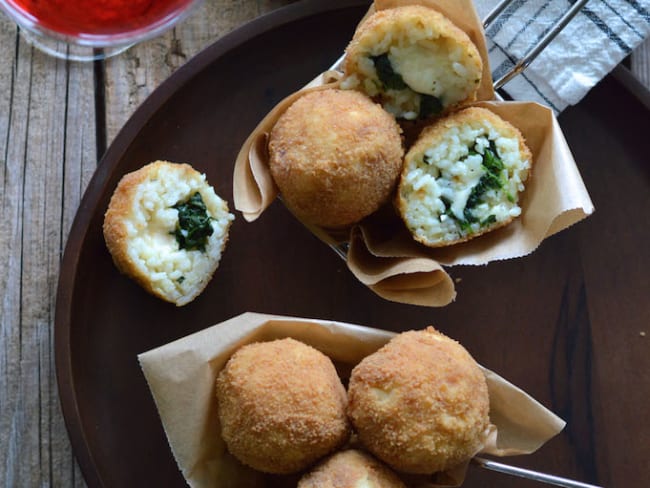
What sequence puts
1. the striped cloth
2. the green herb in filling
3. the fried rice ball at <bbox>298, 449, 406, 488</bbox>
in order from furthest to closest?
the striped cloth, the green herb in filling, the fried rice ball at <bbox>298, 449, 406, 488</bbox>

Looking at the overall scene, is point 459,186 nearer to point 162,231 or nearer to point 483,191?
point 483,191

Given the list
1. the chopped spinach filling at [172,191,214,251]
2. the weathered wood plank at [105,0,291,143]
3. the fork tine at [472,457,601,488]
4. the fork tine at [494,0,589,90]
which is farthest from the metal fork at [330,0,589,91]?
the fork tine at [472,457,601,488]

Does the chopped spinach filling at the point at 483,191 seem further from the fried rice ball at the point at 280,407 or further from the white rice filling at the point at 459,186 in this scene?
the fried rice ball at the point at 280,407

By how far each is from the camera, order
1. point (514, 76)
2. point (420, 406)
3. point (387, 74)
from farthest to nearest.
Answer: point (514, 76) < point (387, 74) < point (420, 406)

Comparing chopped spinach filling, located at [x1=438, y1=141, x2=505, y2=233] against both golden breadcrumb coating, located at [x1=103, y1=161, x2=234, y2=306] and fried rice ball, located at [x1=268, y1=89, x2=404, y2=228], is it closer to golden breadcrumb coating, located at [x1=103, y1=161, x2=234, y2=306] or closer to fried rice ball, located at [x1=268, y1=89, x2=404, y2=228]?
fried rice ball, located at [x1=268, y1=89, x2=404, y2=228]

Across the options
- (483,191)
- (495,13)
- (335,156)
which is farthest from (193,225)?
(495,13)

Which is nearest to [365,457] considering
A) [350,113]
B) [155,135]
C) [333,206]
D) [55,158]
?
[333,206]
